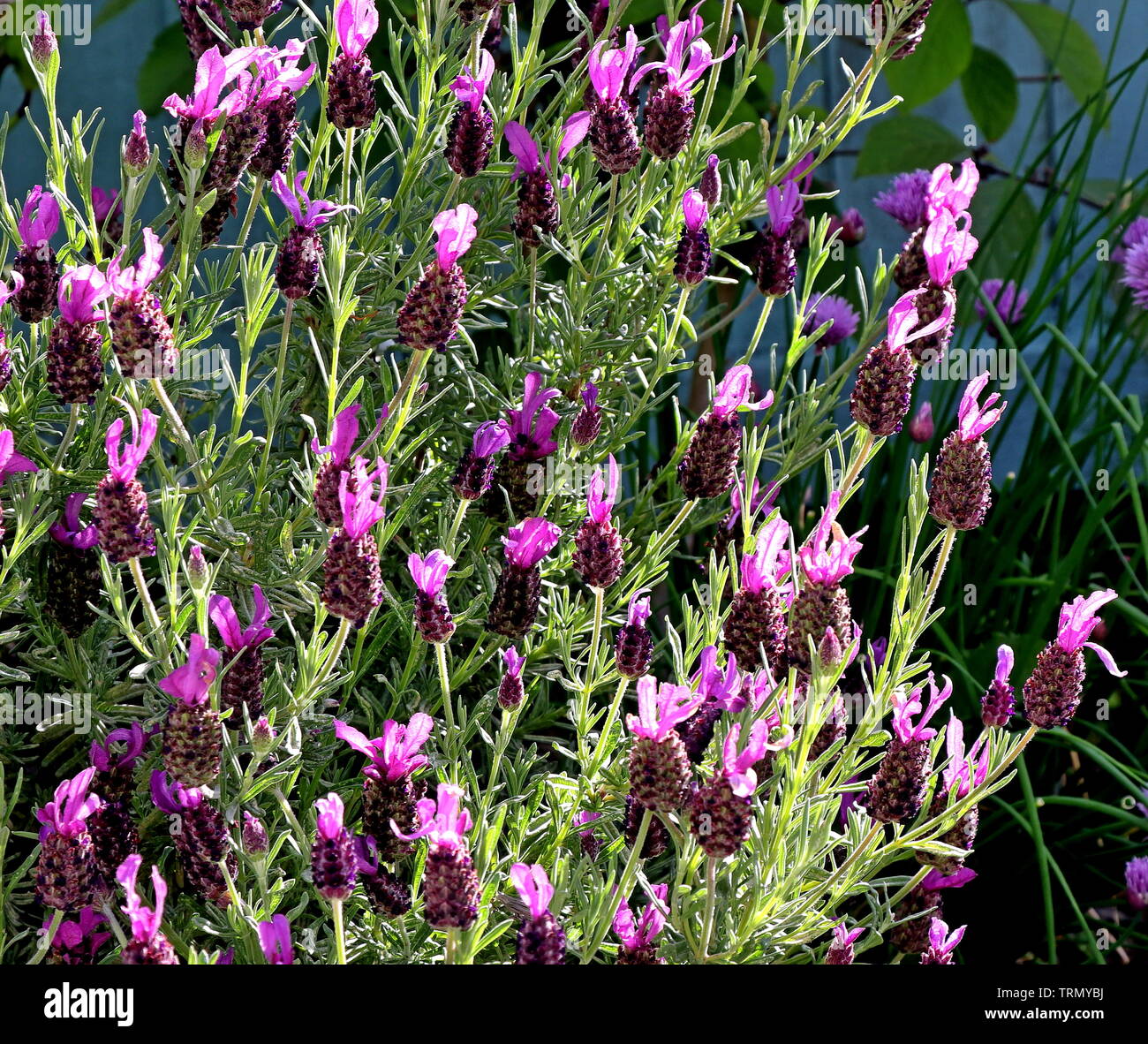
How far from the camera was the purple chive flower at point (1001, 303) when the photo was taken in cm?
198

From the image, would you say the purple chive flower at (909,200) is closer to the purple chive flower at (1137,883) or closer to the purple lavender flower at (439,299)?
the purple chive flower at (1137,883)

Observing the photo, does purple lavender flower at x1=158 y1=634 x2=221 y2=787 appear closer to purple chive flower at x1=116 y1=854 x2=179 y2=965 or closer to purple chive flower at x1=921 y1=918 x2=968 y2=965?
purple chive flower at x1=116 y1=854 x2=179 y2=965

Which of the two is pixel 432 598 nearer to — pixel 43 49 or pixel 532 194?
pixel 532 194

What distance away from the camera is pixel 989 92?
202 centimetres

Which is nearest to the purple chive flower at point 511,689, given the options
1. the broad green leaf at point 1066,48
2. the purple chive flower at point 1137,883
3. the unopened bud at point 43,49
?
the unopened bud at point 43,49

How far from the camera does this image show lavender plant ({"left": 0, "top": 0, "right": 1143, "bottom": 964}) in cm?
85

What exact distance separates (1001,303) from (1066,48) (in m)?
0.44

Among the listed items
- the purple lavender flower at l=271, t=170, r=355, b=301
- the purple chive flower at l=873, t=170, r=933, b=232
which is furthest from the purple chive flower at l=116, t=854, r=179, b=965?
the purple chive flower at l=873, t=170, r=933, b=232

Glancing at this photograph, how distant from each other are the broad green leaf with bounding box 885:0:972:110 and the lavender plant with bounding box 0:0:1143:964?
0.46 m

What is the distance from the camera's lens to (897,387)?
37.3 inches

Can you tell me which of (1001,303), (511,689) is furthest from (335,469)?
(1001,303)

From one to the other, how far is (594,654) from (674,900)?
0.21 meters

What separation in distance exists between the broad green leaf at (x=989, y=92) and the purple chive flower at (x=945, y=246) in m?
1.13
